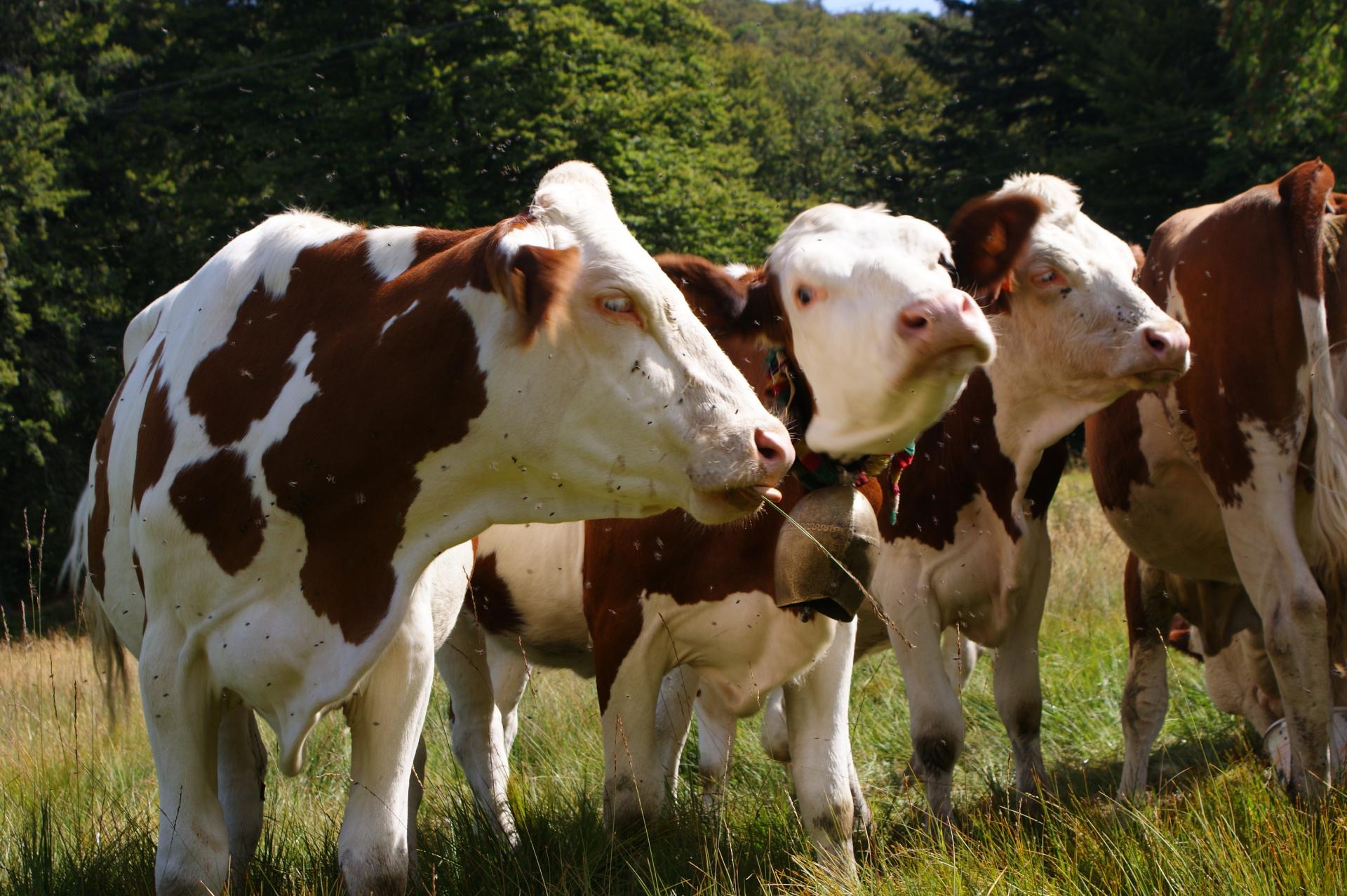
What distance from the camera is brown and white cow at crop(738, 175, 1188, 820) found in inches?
180

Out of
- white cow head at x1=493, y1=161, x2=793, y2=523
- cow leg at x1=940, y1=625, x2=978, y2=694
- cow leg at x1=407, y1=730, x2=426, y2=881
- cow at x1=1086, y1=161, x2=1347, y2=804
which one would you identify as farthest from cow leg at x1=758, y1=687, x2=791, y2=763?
white cow head at x1=493, y1=161, x2=793, y2=523

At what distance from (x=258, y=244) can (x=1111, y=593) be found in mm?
7258

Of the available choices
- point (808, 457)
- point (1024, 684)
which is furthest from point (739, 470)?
point (1024, 684)

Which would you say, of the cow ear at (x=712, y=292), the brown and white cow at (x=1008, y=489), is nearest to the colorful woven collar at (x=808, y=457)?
the cow ear at (x=712, y=292)

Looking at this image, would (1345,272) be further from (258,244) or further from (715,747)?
(258,244)

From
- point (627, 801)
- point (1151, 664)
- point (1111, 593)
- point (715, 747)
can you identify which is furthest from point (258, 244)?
point (1111, 593)

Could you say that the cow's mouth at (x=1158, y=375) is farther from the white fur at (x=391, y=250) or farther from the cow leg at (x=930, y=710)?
the white fur at (x=391, y=250)

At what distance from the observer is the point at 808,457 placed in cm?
369

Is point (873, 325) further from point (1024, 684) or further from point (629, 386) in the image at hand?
point (1024, 684)

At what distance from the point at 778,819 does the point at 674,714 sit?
2.82 feet

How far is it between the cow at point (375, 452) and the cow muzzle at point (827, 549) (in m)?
0.57

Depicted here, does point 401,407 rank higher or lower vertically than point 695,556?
higher

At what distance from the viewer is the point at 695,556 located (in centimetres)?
418

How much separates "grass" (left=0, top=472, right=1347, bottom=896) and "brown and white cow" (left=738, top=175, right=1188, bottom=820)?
0.35m
